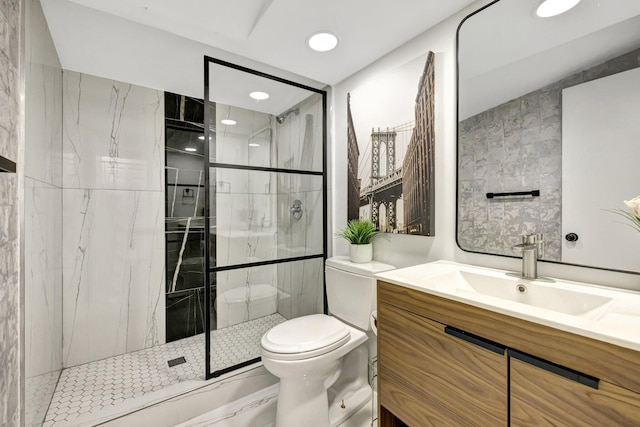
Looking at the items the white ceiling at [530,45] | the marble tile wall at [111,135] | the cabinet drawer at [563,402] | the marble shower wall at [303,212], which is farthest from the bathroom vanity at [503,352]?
the marble tile wall at [111,135]

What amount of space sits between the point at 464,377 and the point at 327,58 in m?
1.86

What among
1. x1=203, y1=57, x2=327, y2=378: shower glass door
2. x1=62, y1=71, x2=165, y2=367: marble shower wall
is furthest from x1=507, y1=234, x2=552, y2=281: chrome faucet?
x1=62, y1=71, x2=165, y2=367: marble shower wall

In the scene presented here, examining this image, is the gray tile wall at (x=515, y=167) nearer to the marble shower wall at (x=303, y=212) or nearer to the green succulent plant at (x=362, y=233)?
the green succulent plant at (x=362, y=233)

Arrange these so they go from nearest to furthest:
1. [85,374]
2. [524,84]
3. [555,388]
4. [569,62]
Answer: [555,388]
[569,62]
[524,84]
[85,374]

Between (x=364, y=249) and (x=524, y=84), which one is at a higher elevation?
(x=524, y=84)

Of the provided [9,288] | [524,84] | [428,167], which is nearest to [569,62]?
[524,84]

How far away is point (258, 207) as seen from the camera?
1.95 meters

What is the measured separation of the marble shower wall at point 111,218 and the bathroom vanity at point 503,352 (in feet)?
6.69

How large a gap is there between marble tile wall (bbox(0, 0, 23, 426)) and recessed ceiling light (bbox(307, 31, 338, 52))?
125 centimetres

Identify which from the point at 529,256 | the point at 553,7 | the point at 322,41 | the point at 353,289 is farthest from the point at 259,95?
the point at 529,256

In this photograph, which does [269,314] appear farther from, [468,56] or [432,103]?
[468,56]

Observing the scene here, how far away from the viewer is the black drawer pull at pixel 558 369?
646 millimetres

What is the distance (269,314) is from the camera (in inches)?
82.4

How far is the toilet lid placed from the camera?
4.55 ft
